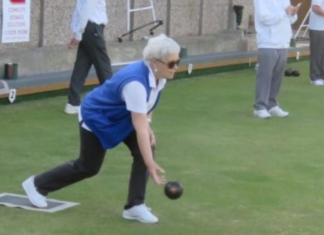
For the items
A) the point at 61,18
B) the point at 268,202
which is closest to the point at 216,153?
the point at 268,202

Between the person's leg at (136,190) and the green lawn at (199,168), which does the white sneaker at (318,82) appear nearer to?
the green lawn at (199,168)

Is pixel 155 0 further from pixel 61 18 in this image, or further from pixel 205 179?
pixel 205 179

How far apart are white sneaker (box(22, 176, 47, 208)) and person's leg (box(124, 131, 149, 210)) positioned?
1.99ft

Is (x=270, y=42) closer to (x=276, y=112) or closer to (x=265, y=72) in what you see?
(x=265, y=72)

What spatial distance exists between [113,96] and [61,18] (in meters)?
7.40

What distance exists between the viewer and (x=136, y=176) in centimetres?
654

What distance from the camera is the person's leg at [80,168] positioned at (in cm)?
650

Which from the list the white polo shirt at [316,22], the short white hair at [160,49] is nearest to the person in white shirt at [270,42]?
the white polo shirt at [316,22]

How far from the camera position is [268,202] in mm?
7383

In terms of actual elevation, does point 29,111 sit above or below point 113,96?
below

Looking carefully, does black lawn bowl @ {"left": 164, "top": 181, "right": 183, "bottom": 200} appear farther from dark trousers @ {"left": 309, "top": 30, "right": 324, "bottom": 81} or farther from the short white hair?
dark trousers @ {"left": 309, "top": 30, "right": 324, "bottom": 81}

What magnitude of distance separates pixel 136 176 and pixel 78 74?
4583 mm

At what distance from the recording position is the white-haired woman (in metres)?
6.14

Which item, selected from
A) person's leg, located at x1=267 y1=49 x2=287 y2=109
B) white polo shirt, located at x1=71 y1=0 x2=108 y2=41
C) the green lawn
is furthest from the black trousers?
person's leg, located at x1=267 y1=49 x2=287 y2=109
